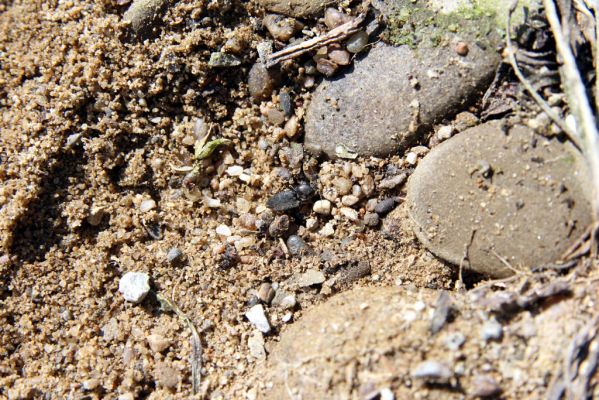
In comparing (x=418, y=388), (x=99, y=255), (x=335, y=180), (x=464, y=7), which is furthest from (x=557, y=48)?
(x=99, y=255)

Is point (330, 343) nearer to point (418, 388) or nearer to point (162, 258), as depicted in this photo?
point (418, 388)

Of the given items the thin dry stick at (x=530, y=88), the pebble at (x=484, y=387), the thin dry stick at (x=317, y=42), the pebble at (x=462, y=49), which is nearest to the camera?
the pebble at (x=484, y=387)

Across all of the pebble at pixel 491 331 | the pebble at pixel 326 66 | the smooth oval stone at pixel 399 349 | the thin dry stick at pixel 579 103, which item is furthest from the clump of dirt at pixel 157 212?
the thin dry stick at pixel 579 103

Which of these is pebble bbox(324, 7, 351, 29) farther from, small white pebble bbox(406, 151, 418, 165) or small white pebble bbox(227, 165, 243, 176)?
small white pebble bbox(227, 165, 243, 176)

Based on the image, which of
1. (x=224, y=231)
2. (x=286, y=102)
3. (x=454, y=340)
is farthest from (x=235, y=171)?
(x=454, y=340)

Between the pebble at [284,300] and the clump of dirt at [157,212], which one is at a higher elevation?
the clump of dirt at [157,212]

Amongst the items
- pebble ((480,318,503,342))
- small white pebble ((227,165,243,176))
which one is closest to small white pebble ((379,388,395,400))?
pebble ((480,318,503,342))

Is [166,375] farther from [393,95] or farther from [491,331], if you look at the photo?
[393,95]

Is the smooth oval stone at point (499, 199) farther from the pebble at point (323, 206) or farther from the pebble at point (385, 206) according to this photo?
the pebble at point (323, 206)
